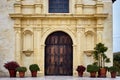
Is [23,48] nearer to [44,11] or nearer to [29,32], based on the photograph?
[29,32]

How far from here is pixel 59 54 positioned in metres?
31.3

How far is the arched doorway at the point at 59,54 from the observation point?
31156 millimetres

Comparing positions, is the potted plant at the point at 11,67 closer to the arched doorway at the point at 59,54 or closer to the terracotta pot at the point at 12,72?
the terracotta pot at the point at 12,72

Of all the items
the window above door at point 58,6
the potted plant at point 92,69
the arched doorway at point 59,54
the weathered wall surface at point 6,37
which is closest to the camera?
the potted plant at point 92,69

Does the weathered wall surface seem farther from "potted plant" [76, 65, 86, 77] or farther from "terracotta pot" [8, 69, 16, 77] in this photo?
"potted plant" [76, 65, 86, 77]

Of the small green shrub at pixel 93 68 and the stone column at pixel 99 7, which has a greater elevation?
the stone column at pixel 99 7

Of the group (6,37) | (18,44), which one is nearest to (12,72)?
(18,44)

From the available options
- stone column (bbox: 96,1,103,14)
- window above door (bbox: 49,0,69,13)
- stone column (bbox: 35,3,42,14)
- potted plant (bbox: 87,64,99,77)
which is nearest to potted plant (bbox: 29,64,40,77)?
potted plant (bbox: 87,64,99,77)

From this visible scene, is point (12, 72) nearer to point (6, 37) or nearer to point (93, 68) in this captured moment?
point (6, 37)

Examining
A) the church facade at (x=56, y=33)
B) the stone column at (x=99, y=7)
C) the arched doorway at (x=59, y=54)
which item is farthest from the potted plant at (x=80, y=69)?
the stone column at (x=99, y=7)

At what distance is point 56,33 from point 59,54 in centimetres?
163

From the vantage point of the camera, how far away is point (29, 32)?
31.0 m

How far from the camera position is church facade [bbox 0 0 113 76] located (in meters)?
30.6

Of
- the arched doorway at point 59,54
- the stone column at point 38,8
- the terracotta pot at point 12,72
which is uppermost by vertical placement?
the stone column at point 38,8
